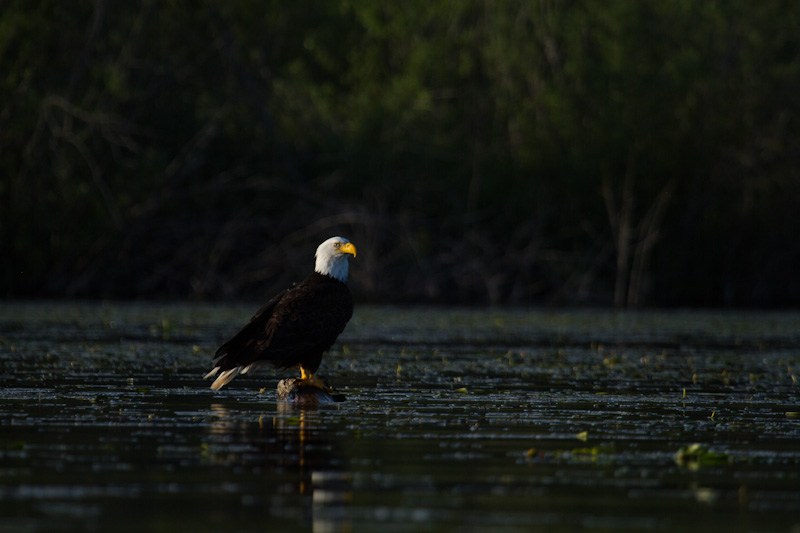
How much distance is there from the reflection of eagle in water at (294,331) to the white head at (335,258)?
27mm

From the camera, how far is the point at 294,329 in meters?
10.1

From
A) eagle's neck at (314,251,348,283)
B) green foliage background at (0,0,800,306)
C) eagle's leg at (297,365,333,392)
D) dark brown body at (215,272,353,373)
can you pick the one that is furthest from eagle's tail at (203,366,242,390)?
green foliage background at (0,0,800,306)

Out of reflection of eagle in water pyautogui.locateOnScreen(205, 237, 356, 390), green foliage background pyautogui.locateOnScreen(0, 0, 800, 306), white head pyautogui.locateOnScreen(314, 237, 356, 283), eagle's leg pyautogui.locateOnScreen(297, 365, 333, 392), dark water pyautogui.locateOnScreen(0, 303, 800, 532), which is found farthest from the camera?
green foliage background pyautogui.locateOnScreen(0, 0, 800, 306)

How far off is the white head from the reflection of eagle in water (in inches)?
1.1

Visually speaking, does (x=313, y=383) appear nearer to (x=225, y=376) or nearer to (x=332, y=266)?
(x=225, y=376)

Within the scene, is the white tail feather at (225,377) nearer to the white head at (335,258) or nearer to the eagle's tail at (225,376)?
the eagle's tail at (225,376)

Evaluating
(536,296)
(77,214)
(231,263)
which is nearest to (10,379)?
(77,214)

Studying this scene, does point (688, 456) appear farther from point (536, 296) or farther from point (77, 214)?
point (536, 296)

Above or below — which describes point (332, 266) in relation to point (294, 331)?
above

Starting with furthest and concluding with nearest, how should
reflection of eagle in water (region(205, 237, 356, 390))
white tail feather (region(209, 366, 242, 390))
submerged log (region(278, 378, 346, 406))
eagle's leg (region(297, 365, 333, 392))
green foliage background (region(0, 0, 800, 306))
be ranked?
green foliage background (region(0, 0, 800, 306)) → white tail feather (region(209, 366, 242, 390)) → reflection of eagle in water (region(205, 237, 356, 390)) → eagle's leg (region(297, 365, 333, 392)) → submerged log (region(278, 378, 346, 406))

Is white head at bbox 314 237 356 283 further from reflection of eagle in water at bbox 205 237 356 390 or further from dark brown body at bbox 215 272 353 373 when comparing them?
dark brown body at bbox 215 272 353 373

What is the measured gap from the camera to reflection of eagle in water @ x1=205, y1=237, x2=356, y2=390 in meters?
10.0

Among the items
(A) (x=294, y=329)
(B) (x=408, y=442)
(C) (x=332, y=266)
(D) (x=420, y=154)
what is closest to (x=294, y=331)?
(A) (x=294, y=329)

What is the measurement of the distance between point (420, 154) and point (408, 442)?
72.2 ft
